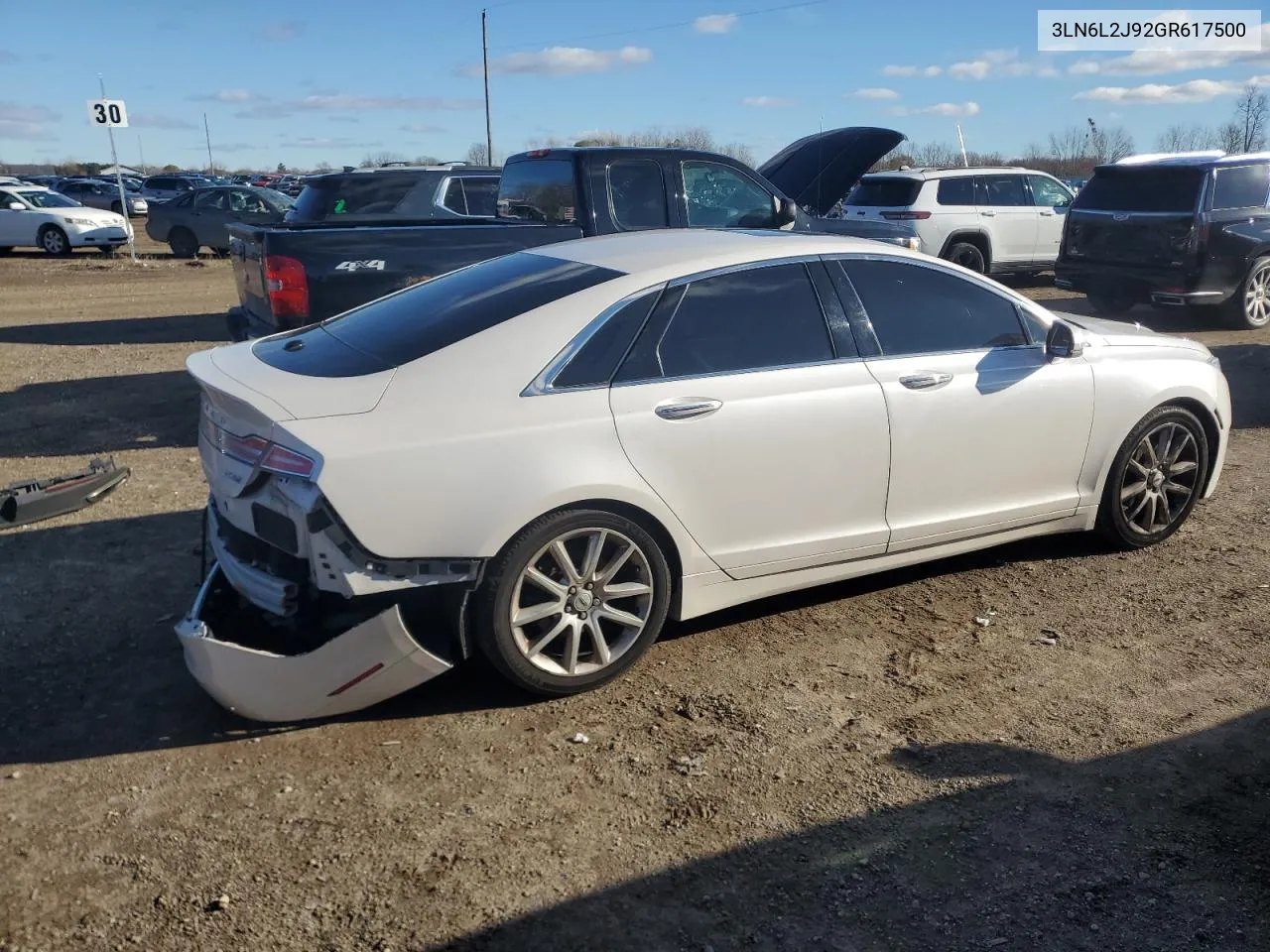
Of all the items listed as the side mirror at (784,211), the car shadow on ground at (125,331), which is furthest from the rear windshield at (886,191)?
the car shadow on ground at (125,331)

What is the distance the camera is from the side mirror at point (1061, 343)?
5.04 m

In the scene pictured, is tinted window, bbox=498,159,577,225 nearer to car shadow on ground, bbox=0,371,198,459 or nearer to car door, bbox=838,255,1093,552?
car shadow on ground, bbox=0,371,198,459

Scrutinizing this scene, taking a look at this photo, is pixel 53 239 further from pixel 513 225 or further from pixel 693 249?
pixel 693 249

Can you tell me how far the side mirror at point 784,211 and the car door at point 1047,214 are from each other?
9.45 m

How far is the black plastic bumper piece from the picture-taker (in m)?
5.97

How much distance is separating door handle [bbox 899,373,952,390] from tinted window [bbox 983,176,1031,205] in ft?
42.0

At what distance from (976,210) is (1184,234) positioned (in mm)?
4477

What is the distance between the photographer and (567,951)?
2.83 metres

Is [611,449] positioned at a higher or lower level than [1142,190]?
lower

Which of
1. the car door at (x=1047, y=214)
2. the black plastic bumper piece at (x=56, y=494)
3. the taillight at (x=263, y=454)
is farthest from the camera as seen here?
the car door at (x=1047, y=214)

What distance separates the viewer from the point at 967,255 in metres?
16.4

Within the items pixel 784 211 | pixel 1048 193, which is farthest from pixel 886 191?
pixel 784 211

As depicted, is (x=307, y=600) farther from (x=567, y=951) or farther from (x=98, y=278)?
(x=98, y=278)

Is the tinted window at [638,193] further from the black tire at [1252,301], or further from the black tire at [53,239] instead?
the black tire at [53,239]
